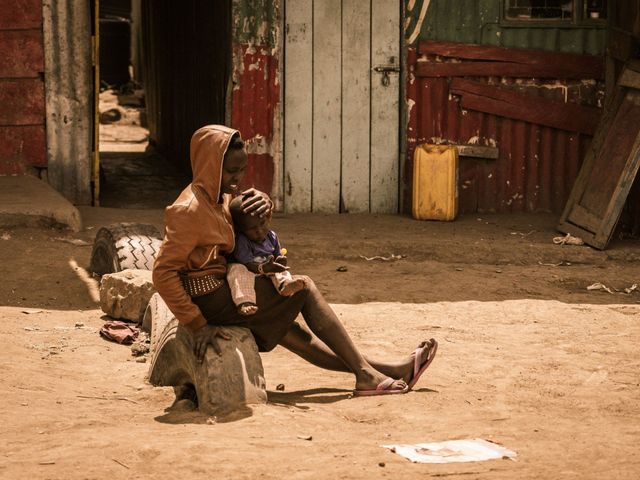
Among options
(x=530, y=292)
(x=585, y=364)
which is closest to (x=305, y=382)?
(x=585, y=364)

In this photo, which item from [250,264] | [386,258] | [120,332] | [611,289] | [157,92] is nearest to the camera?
[250,264]

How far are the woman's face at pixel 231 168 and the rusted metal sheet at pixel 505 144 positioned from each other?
5.70 metres

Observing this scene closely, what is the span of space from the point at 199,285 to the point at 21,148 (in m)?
5.66

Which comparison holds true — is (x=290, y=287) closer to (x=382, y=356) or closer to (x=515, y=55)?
(x=382, y=356)

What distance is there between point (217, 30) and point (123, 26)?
40.7 feet

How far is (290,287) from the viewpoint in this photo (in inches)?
205

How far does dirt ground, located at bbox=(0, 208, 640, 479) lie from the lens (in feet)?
13.7

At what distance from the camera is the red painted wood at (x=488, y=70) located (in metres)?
10.5

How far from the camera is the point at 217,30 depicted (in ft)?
37.6

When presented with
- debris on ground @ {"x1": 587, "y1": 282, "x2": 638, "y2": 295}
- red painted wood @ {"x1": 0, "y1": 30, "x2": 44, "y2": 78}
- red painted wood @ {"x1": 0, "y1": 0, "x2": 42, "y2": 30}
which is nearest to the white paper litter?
debris on ground @ {"x1": 587, "y1": 282, "x2": 638, "y2": 295}

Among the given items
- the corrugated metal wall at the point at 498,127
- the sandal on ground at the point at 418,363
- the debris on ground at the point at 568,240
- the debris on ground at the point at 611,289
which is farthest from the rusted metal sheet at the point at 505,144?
the sandal on ground at the point at 418,363

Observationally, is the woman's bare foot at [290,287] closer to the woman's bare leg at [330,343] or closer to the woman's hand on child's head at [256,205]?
the woman's bare leg at [330,343]

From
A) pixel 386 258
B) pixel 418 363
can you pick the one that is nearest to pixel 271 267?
pixel 418 363

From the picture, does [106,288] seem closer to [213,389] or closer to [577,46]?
[213,389]
